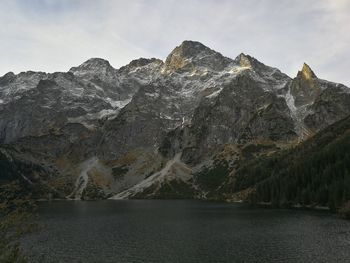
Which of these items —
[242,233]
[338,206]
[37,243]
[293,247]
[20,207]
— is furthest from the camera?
[338,206]

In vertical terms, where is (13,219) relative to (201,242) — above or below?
above

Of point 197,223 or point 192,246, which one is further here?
point 197,223

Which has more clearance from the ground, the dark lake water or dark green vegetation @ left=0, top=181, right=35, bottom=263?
dark green vegetation @ left=0, top=181, right=35, bottom=263

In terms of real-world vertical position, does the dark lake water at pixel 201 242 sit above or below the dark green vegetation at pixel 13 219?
below

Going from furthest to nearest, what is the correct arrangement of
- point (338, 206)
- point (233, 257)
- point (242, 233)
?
point (338, 206) < point (242, 233) < point (233, 257)

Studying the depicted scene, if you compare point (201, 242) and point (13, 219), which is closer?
point (13, 219)

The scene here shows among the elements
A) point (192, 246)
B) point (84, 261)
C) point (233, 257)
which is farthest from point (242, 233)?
point (84, 261)

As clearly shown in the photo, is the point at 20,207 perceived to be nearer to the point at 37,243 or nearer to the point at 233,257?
the point at 233,257

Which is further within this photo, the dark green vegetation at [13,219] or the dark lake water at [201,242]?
the dark lake water at [201,242]

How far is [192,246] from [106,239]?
90.0 feet

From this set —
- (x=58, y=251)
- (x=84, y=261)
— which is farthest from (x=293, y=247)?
(x=58, y=251)

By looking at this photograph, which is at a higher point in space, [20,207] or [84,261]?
[20,207]

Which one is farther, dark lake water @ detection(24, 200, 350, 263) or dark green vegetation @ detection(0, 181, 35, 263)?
dark lake water @ detection(24, 200, 350, 263)

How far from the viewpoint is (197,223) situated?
150250mm
